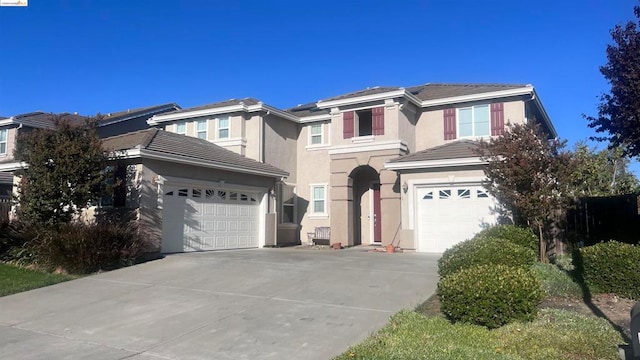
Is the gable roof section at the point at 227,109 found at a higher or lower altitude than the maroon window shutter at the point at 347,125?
higher

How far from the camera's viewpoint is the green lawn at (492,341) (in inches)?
211

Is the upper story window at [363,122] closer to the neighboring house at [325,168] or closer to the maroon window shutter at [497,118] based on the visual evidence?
the neighboring house at [325,168]

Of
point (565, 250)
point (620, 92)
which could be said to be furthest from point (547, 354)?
point (565, 250)

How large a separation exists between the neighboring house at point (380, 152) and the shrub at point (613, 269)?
21.3 ft

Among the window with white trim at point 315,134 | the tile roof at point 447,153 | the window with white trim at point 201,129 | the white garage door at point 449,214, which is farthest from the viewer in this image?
the window with white trim at point 315,134

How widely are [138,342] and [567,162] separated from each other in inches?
410

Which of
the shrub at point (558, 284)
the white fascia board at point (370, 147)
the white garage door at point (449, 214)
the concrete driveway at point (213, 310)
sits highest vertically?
the white fascia board at point (370, 147)

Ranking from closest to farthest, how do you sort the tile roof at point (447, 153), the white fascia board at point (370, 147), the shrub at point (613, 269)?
the shrub at point (613, 269) < the tile roof at point (447, 153) < the white fascia board at point (370, 147)

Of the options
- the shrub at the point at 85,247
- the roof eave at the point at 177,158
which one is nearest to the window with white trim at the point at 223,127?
the roof eave at the point at 177,158

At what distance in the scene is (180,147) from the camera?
56.3 ft

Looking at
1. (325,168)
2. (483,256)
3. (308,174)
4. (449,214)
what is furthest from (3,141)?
(483,256)

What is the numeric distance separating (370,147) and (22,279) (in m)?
12.7

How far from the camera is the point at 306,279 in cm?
1088

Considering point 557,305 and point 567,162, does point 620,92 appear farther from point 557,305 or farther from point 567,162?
point 557,305
